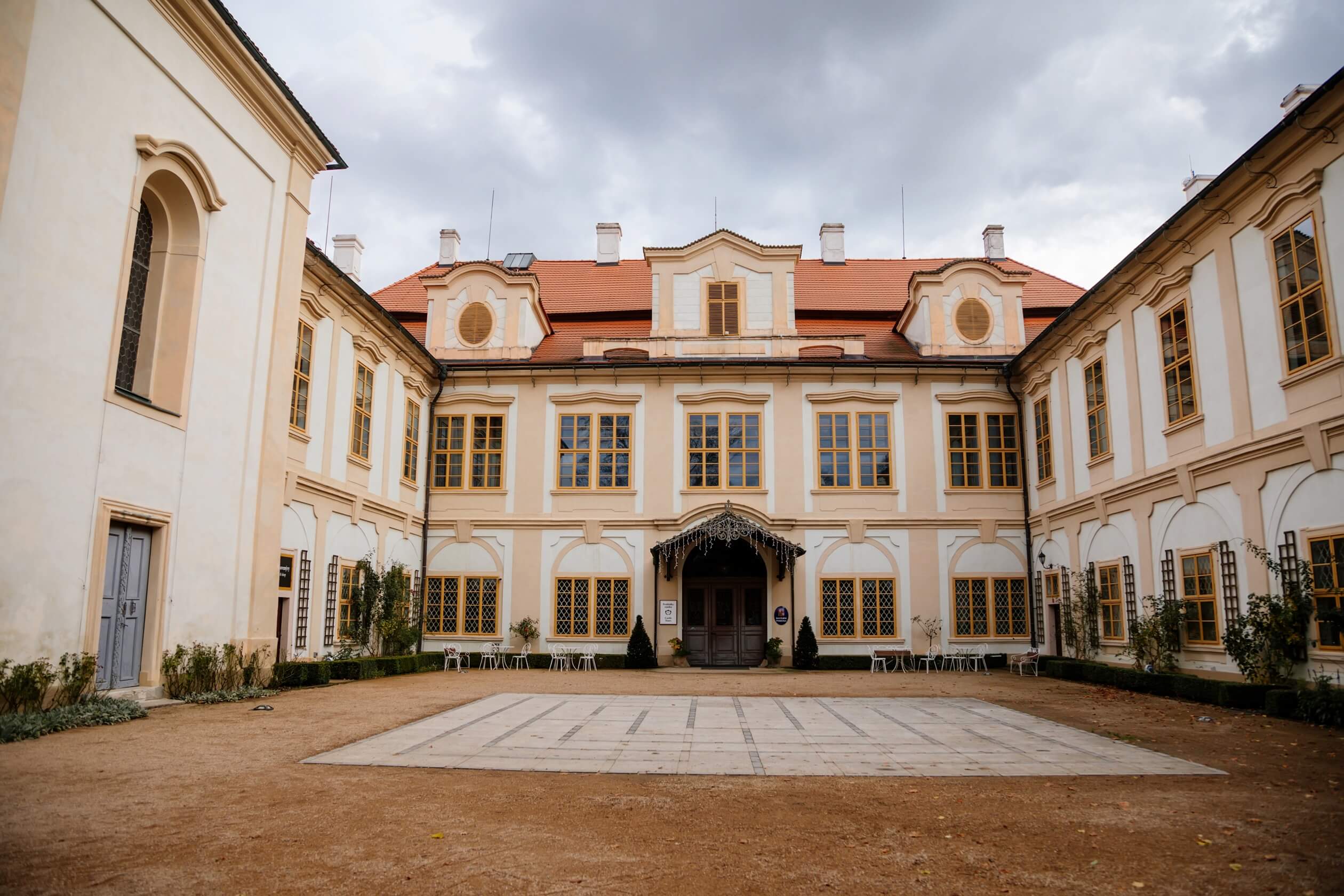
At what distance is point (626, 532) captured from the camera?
2320cm

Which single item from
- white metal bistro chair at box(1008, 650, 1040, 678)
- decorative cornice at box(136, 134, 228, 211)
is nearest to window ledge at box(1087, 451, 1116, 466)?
white metal bistro chair at box(1008, 650, 1040, 678)

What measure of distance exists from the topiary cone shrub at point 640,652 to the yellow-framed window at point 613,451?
369cm

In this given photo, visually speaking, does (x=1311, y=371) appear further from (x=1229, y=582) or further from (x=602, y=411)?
(x=602, y=411)

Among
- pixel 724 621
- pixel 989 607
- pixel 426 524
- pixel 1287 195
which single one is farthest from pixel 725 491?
pixel 1287 195

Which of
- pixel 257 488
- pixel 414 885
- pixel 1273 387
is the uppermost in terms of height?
pixel 1273 387

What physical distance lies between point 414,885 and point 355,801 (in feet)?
6.87

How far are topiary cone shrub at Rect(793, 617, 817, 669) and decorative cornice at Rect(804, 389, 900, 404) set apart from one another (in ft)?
18.2

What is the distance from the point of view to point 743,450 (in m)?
23.5

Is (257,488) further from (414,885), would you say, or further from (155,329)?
(414,885)

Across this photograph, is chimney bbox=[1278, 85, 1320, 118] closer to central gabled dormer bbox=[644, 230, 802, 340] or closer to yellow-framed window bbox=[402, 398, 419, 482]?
central gabled dormer bbox=[644, 230, 802, 340]

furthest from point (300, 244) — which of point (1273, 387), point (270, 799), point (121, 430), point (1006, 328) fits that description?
point (1006, 328)

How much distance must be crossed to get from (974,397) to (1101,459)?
5094 mm

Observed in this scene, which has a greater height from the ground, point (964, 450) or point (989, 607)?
point (964, 450)

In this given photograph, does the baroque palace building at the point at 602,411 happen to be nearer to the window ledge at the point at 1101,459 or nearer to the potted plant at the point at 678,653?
the window ledge at the point at 1101,459
